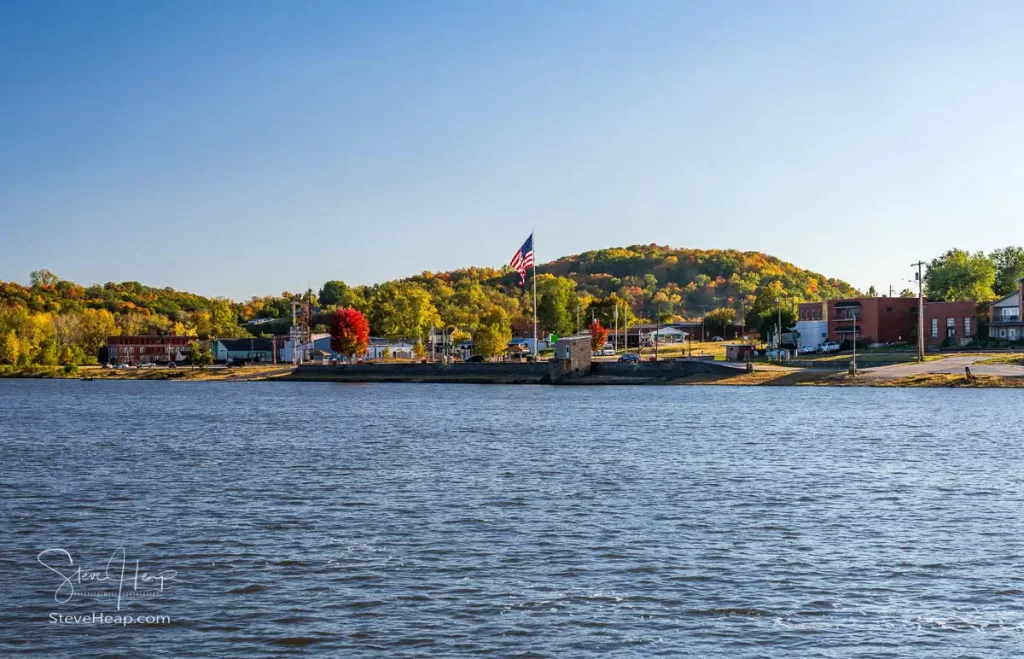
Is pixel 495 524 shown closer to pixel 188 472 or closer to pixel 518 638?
pixel 518 638

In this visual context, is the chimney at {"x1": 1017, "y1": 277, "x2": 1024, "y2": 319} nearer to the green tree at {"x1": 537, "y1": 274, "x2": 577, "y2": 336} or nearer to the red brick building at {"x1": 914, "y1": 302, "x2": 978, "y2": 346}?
the red brick building at {"x1": 914, "y1": 302, "x2": 978, "y2": 346}

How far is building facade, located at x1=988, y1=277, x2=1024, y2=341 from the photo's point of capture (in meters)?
124

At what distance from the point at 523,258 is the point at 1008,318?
6100 centimetres

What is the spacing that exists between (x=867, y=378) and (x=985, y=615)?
8771 cm

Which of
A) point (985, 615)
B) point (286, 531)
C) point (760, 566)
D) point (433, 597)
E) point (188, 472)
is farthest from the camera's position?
point (188, 472)

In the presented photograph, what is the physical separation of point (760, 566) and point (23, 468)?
103ft

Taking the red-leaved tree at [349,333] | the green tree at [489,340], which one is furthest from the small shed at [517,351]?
the red-leaved tree at [349,333]

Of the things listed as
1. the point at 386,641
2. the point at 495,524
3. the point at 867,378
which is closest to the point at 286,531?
the point at 495,524

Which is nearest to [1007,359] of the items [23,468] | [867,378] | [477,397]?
[867,378]

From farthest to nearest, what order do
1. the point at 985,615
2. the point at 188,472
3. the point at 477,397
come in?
1. the point at 477,397
2. the point at 188,472
3. the point at 985,615

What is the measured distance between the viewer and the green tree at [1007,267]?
593 feet

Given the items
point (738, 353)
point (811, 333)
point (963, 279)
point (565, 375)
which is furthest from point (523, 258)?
point (963, 279)

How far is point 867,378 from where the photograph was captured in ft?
338

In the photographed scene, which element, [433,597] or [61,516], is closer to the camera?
[433,597]
